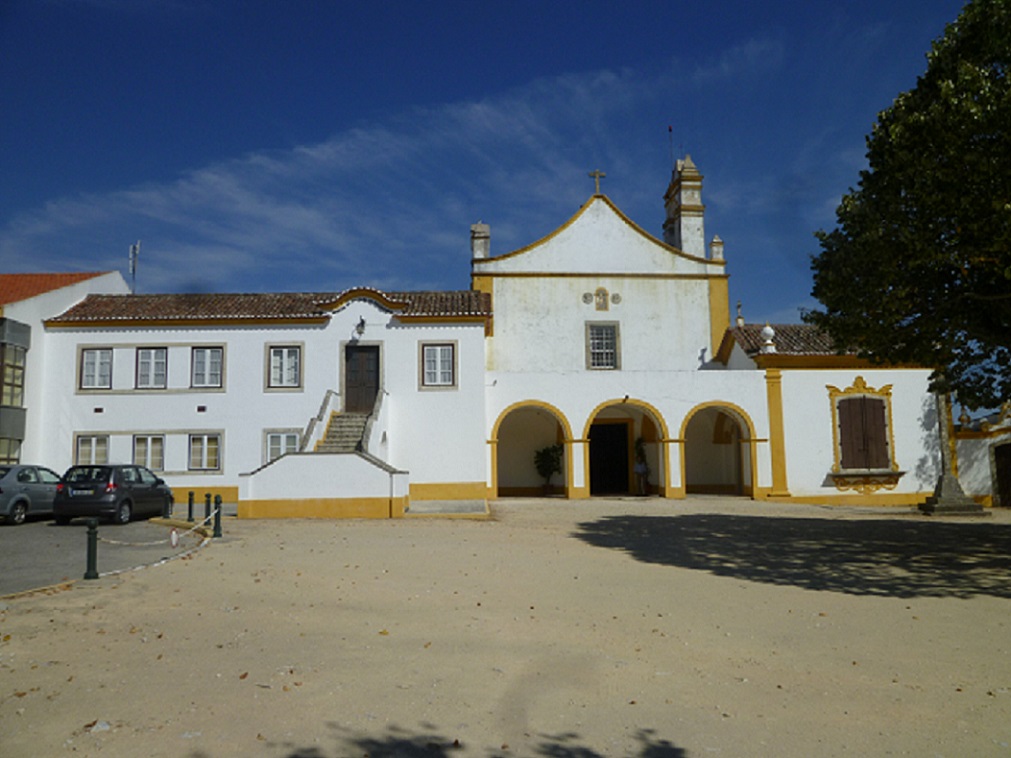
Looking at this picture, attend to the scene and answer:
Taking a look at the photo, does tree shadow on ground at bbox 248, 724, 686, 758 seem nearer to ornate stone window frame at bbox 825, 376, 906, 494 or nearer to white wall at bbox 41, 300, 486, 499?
white wall at bbox 41, 300, 486, 499

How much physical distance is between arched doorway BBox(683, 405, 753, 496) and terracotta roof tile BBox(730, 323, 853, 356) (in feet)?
8.30

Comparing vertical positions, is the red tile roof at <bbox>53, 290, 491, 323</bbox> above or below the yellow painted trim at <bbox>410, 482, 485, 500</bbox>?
above

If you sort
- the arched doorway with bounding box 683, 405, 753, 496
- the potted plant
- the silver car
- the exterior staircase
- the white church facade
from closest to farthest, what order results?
1. the silver car
2. the exterior staircase
3. the white church facade
4. the potted plant
5. the arched doorway with bounding box 683, 405, 753, 496

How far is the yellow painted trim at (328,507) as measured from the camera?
1730 cm

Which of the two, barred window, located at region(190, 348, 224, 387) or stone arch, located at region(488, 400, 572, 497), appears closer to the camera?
barred window, located at region(190, 348, 224, 387)

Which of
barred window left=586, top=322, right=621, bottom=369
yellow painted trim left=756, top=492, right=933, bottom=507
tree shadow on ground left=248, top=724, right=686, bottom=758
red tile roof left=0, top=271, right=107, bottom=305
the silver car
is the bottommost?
tree shadow on ground left=248, top=724, right=686, bottom=758

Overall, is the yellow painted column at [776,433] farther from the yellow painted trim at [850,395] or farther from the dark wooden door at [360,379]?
the dark wooden door at [360,379]

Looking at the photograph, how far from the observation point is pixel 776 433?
2472 cm

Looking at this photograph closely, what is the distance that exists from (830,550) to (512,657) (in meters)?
8.47

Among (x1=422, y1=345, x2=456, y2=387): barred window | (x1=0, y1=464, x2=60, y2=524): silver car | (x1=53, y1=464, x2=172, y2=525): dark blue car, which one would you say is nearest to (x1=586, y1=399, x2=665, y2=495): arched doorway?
(x1=422, y1=345, x2=456, y2=387): barred window

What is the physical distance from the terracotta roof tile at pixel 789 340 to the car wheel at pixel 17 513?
2015 centimetres

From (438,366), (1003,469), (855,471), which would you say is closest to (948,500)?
(855,471)

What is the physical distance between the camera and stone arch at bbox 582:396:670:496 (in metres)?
26.5

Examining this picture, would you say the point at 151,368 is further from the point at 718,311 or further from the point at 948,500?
the point at 948,500
